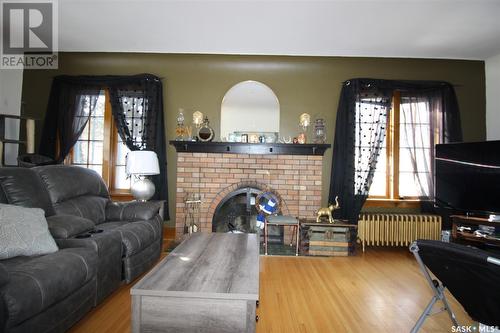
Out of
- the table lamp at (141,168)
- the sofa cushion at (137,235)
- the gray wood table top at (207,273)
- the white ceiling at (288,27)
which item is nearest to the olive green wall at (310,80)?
the white ceiling at (288,27)

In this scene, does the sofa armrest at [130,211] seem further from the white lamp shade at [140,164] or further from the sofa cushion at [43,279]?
the sofa cushion at [43,279]

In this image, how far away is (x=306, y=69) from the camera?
4.28 metres

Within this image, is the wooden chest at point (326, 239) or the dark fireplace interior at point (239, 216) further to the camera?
the dark fireplace interior at point (239, 216)

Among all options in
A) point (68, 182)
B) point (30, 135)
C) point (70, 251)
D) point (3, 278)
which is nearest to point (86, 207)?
point (68, 182)

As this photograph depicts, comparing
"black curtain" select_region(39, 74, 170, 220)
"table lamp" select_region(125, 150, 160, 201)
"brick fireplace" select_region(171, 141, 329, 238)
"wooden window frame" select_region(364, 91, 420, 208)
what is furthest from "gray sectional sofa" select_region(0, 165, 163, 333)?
"wooden window frame" select_region(364, 91, 420, 208)

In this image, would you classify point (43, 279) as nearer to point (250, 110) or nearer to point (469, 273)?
point (469, 273)

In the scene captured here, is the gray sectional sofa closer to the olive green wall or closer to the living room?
the living room

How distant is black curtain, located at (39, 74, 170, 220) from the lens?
417cm

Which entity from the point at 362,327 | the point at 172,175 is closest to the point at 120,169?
the point at 172,175

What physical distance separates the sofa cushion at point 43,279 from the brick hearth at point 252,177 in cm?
218

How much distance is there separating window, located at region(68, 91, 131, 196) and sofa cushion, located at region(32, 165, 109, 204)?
1.07 m

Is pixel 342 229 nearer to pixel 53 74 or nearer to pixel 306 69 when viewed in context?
pixel 306 69

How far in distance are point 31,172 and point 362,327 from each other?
295cm

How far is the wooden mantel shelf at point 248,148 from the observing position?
4.04 m
